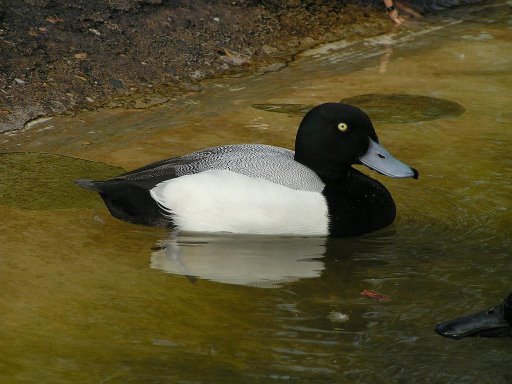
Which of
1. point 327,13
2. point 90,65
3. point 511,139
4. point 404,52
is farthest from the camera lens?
point 327,13

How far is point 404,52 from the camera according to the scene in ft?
28.8

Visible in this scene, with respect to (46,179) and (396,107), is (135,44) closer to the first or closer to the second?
(396,107)

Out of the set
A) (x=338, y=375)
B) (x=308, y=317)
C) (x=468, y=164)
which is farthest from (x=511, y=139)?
(x=338, y=375)

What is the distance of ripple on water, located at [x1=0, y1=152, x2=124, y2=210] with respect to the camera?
5590 mm

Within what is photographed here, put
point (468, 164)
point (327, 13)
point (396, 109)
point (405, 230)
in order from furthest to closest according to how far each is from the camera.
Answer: point (327, 13), point (396, 109), point (468, 164), point (405, 230)

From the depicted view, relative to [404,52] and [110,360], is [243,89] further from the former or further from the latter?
[110,360]

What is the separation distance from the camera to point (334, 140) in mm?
5449

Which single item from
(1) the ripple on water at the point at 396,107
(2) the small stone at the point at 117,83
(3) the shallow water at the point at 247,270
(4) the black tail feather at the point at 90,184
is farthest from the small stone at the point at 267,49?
(4) the black tail feather at the point at 90,184

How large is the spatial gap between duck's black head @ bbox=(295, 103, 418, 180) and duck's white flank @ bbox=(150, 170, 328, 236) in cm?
24

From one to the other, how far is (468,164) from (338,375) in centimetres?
271

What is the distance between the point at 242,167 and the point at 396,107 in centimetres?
226

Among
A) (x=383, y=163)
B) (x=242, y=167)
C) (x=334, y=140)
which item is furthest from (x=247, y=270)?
(x=383, y=163)

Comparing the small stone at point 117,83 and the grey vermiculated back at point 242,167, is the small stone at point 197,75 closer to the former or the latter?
the small stone at point 117,83

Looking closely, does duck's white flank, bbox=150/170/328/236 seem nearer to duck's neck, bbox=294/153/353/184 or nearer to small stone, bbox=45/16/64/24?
duck's neck, bbox=294/153/353/184
